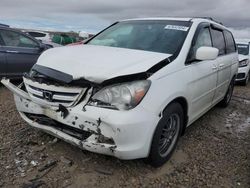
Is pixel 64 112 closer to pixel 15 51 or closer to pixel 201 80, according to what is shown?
pixel 201 80

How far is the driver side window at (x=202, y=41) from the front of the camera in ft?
11.9

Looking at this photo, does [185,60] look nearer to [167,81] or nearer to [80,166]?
[167,81]

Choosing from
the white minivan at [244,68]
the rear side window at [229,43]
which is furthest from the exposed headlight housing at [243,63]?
the rear side window at [229,43]

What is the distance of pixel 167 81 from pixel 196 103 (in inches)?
39.3

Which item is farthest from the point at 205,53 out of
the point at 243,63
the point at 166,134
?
the point at 243,63

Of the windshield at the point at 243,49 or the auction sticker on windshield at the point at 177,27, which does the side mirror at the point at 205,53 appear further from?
the windshield at the point at 243,49

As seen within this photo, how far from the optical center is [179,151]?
372cm

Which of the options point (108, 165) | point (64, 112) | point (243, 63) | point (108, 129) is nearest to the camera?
point (108, 129)

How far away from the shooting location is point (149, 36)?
12.7 ft

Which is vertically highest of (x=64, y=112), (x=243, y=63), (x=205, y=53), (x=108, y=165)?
(x=205, y=53)

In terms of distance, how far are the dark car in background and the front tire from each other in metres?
4.62

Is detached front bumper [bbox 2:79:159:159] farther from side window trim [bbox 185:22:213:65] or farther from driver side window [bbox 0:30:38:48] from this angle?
driver side window [bbox 0:30:38:48]

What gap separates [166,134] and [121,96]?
2.92ft

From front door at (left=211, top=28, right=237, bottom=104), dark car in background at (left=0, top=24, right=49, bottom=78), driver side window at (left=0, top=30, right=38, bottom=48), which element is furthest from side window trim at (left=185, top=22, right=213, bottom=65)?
driver side window at (left=0, top=30, right=38, bottom=48)
